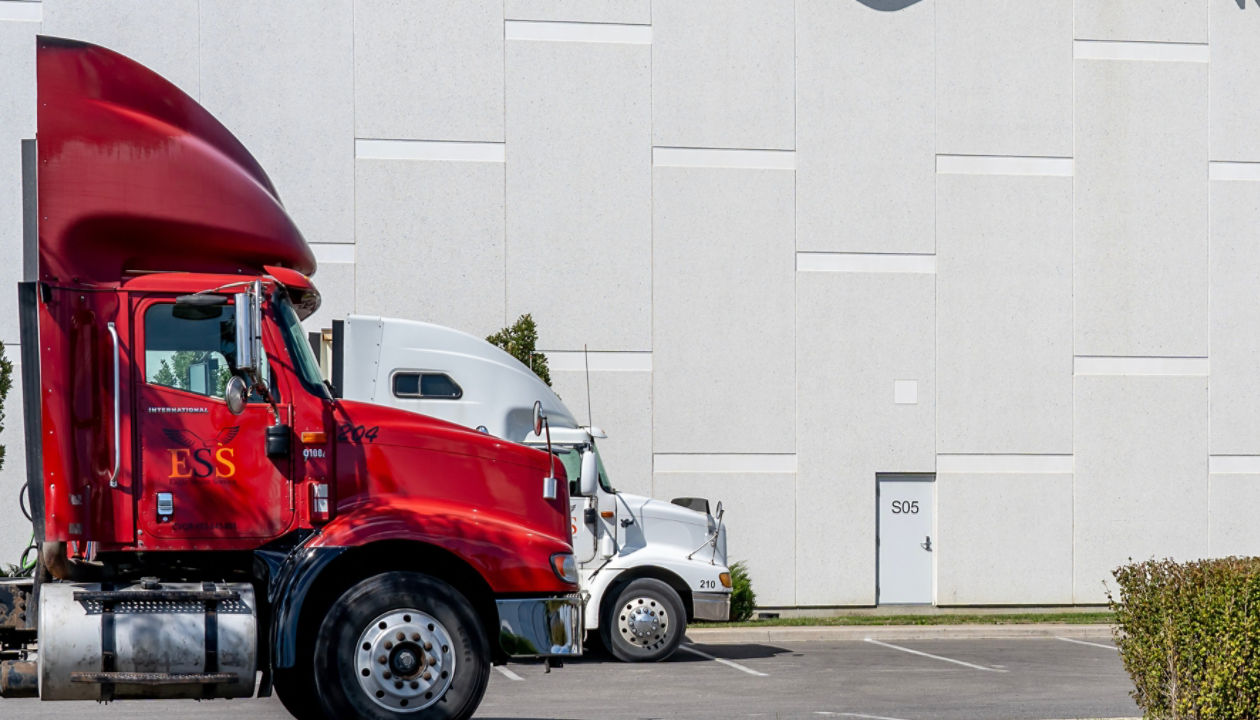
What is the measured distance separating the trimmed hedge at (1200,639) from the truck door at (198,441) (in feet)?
18.5

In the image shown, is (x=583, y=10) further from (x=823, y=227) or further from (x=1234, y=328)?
(x=1234, y=328)

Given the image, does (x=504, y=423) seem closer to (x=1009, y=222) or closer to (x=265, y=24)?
(x=265, y=24)

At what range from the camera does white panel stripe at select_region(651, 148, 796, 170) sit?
24.1m

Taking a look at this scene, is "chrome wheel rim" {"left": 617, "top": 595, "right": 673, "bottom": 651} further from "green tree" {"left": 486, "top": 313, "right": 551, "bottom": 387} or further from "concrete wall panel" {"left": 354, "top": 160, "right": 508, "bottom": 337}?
"concrete wall panel" {"left": 354, "top": 160, "right": 508, "bottom": 337}

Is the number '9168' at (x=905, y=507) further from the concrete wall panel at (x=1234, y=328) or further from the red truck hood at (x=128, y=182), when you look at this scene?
the red truck hood at (x=128, y=182)

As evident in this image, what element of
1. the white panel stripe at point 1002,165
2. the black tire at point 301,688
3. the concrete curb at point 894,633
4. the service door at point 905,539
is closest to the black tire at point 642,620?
the concrete curb at point 894,633

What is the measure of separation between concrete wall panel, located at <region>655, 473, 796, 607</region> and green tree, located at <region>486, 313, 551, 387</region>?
2.85 m

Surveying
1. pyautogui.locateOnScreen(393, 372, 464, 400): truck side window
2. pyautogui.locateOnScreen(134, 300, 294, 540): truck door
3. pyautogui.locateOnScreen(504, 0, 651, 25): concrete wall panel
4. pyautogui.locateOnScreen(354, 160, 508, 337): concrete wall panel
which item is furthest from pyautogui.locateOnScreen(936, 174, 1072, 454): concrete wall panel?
pyautogui.locateOnScreen(134, 300, 294, 540): truck door

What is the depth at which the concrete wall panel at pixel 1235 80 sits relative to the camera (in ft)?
83.5

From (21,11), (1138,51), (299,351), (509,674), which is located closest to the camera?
(299,351)

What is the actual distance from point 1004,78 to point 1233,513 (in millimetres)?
8238

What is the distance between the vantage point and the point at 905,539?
24766 millimetres

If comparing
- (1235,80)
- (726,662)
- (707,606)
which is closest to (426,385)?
(707,606)

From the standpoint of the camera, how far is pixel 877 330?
24.5 meters
